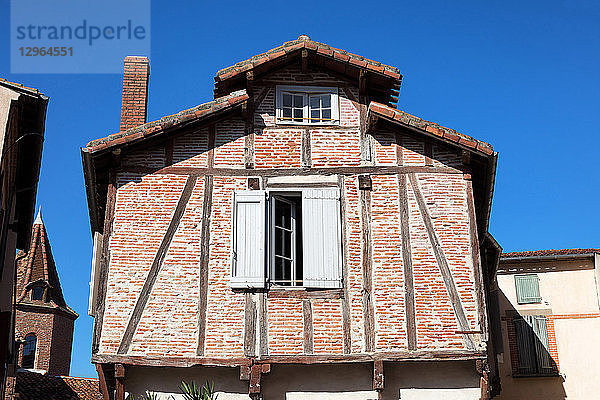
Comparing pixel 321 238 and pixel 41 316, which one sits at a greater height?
pixel 41 316

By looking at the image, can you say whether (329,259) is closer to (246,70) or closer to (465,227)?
(465,227)

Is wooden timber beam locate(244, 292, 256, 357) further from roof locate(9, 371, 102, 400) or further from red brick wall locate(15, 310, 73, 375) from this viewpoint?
red brick wall locate(15, 310, 73, 375)

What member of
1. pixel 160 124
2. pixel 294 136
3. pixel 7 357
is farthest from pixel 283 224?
pixel 7 357

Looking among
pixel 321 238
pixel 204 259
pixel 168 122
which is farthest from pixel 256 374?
pixel 168 122

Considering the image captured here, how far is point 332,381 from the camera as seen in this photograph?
11.6m

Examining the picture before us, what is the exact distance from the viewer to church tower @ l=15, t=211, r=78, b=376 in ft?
119

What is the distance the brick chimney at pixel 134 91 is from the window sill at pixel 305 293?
4752mm

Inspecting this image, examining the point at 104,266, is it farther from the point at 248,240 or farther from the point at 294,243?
the point at 294,243

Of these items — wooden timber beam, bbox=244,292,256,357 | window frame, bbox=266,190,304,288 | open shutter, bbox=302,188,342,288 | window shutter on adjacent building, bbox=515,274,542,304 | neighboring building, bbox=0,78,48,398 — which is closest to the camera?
wooden timber beam, bbox=244,292,256,357

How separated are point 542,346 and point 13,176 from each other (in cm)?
1538

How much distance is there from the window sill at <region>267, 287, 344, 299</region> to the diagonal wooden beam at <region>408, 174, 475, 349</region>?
1678 millimetres

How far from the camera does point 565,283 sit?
22359 mm

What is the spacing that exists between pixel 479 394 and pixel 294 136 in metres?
5.26

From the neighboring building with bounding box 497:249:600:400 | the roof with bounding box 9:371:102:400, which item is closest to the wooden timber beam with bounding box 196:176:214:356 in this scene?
the neighboring building with bounding box 497:249:600:400
